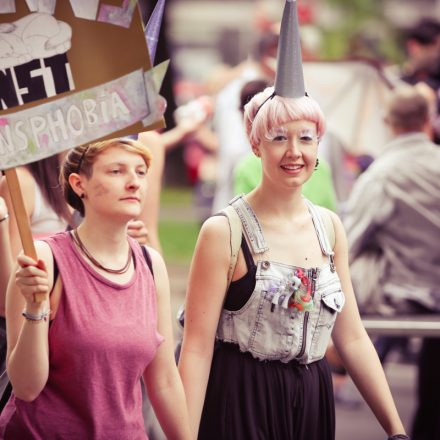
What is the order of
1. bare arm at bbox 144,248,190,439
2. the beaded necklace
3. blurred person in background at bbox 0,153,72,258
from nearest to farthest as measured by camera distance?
1. the beaded necklace
2. bare arm at bbox 144,248,190,439
3. blurred person in background at bbox 0,153,72,258

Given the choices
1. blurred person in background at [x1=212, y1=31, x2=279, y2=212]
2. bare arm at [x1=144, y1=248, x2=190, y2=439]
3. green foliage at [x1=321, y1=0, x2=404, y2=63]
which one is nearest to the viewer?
bare arm at [x1=144, y1=248, x2=190, y2=439]

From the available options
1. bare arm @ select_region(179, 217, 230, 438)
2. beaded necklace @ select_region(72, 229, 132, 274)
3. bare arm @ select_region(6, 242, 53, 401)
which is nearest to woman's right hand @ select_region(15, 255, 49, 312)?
bare arm @ select_region(6, 242, 53, 401)

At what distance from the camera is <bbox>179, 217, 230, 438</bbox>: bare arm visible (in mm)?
3994

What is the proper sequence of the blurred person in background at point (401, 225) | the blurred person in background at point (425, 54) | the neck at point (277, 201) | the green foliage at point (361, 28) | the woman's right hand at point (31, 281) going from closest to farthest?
the woman's right hand at point (31, 281), the neck at point (277, 201), the blurred person in background at point (401, 225), the blurred person in background at point (425, 54), the green foliage at point (361, 28)

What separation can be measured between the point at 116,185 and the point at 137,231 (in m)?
1.19

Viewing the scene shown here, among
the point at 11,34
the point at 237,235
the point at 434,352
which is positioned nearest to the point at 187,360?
the point at 237,235

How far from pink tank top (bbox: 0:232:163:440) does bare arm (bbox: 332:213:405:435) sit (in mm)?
828

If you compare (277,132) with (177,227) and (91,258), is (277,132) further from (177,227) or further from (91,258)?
(177,227)

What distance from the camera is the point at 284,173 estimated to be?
4.02 m

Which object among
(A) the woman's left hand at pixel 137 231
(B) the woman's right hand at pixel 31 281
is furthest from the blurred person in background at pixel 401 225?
(B) the woman's right hand at pixel 31 281

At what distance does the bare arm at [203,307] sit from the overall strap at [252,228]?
67 mm

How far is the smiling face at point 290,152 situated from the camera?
13.2ft

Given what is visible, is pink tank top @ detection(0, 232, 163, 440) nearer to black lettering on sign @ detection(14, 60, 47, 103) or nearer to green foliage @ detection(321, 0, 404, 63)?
black lettering on sign @ detection(14, 60, 47, 103)

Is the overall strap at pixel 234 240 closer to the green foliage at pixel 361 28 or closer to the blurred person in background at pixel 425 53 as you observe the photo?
the blurred person in background at pixel 425 53
